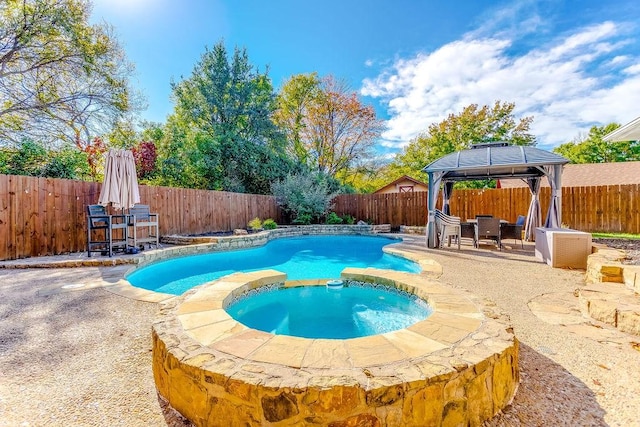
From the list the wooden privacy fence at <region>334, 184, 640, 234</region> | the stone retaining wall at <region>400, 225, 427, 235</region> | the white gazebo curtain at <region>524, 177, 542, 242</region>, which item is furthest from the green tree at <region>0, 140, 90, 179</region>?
the white gazebo curtain at <region>524, 177, 542, 242</region>

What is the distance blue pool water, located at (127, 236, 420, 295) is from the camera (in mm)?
5223

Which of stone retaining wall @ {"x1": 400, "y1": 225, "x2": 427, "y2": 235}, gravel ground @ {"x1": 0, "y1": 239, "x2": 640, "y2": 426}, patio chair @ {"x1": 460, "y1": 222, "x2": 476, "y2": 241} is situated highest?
patio chair @ {"x1": 460, "y1": 222, "x2": 476, "y2": 241}

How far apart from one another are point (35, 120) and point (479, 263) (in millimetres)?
13597

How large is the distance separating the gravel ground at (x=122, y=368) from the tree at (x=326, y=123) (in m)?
17.4

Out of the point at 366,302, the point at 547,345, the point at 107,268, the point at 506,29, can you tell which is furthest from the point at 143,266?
the point at 506,29

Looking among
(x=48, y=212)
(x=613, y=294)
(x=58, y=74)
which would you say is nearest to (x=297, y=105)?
(x=58, y=74)

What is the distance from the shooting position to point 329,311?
3.57m

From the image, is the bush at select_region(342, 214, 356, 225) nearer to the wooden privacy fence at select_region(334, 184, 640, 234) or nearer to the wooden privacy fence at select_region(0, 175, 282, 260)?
the wooden privacy fence at select_region(334, 184, 640, 234)

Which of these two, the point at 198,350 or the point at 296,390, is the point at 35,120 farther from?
the point at 296,390

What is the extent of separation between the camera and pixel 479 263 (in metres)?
5.41

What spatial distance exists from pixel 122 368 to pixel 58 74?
37.5 feet

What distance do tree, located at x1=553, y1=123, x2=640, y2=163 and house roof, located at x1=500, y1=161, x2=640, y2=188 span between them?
9670 millimetres

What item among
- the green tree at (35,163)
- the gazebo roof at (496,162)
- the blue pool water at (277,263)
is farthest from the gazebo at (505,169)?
the green tree at (35,163)

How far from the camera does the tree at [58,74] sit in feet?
26.6
